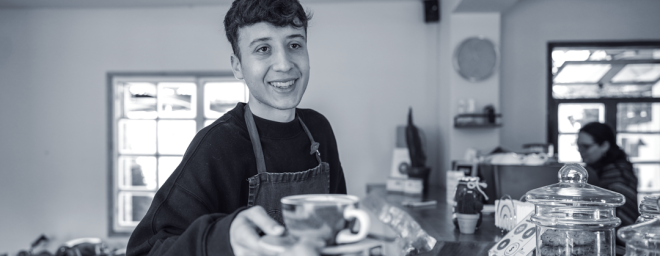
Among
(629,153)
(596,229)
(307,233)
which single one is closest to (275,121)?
(307,233)

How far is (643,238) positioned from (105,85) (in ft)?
15.2

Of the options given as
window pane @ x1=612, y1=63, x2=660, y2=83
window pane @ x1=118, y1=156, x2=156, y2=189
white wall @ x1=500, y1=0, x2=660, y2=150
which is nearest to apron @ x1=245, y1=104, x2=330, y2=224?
white wall @ x1=500, y1=0, x2=660, y2=150

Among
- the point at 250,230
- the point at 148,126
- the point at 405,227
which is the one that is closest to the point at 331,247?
the point at 250,230

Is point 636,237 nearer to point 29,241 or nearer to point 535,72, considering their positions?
point 535,72

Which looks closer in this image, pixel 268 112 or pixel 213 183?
pixel 213 183

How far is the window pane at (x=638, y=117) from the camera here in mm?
4098

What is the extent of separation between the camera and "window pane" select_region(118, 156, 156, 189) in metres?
4.59

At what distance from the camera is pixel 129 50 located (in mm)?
4457

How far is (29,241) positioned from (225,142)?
466 centimetres

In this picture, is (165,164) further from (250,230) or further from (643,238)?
(643,238)

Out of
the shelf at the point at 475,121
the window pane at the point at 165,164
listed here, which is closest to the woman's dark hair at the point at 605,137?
the shelf at the point at 475,121

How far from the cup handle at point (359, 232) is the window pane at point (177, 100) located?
4217mm

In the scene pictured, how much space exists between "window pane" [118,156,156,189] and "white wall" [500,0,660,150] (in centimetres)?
336

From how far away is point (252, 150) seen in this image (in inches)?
39.8
